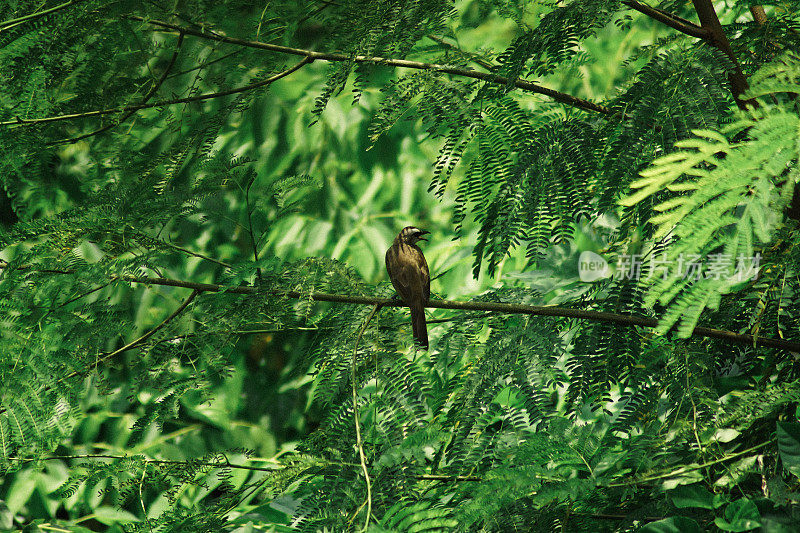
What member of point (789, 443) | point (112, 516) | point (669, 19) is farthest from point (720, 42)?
point (112, 516)

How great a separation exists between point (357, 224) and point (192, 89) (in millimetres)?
1854

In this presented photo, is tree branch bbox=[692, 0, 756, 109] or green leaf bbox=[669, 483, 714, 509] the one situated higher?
tree branch bbox=[692, 0, 756, 109]

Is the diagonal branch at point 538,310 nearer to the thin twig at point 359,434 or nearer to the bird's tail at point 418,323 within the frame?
the thin twig at point 359,434

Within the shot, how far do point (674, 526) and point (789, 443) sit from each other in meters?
0.28

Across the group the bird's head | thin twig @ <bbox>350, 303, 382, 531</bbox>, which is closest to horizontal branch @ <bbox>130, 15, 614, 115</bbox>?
thin twig @ <bbox>350, 303, 382, 531</bbox>

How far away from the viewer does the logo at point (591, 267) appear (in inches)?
103

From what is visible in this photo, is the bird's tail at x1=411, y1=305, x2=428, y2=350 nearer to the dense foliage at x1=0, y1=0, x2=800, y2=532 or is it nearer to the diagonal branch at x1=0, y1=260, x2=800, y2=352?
the dense foliage at x1=0, y1=0, x2=800, y2=532

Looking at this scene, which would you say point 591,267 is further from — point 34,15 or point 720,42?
point 34,15

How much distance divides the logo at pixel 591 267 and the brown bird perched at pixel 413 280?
2.27ft

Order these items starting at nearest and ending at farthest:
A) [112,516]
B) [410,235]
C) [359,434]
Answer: [359,434] < [410,235] < [112,516]

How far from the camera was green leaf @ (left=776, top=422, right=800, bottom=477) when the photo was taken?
1.29 metres

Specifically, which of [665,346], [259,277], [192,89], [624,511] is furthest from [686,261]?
[192,89]

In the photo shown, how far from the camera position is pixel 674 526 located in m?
1.31

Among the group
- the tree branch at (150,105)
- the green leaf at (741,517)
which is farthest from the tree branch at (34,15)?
the green leaf at (741,517)
